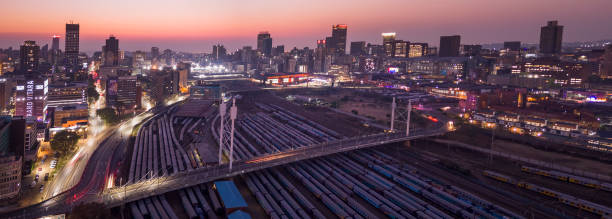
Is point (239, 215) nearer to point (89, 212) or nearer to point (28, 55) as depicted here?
point (89, 212)

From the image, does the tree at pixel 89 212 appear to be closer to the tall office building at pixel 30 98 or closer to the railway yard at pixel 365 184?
the railway yard at pixel 365 184

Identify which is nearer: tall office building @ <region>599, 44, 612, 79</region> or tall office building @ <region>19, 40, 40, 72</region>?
tall office building @ <region>599, 44, 612, 79</region>

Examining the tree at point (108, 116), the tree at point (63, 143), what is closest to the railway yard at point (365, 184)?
the tree at point (63, 143)

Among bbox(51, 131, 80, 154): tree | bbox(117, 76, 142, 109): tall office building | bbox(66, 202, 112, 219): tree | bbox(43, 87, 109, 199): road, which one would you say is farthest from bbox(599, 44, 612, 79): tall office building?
bbox(51, 131, 80, 154): tree

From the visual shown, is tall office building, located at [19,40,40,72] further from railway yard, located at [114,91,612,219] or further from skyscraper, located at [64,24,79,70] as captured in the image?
railway yard, located at [114,91,612,219]

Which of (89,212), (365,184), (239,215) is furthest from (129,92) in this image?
(239,215)

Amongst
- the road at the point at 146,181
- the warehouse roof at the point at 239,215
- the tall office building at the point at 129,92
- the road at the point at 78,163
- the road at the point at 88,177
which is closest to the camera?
the road at the point at 88,177
